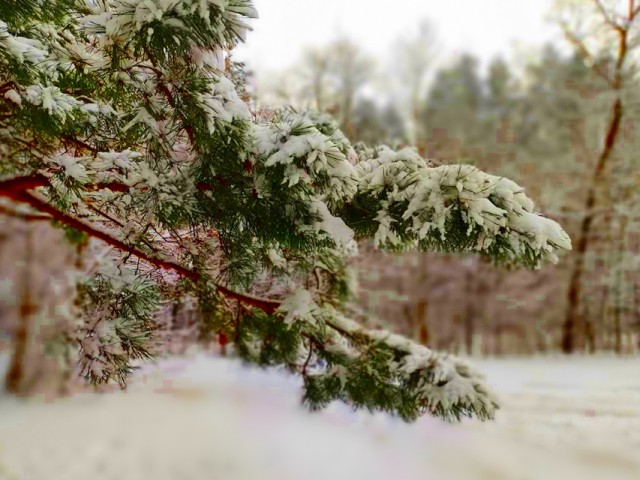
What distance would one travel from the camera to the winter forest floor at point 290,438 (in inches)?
207

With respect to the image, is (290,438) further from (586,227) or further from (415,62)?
(415,62)

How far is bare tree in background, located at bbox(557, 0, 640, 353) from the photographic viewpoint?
400 inches

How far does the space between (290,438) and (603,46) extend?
11.0m

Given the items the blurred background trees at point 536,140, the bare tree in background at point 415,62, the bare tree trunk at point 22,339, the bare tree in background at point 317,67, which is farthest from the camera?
the bare tree in background at point 415,62

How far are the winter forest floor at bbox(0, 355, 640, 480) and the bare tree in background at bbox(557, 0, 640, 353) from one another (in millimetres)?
4471

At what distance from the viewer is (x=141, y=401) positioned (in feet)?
25.3

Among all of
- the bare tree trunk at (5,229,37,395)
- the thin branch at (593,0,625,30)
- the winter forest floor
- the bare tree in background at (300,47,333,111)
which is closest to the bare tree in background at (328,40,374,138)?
the bare tree in background at (300,47,333,111)

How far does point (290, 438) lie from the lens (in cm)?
615

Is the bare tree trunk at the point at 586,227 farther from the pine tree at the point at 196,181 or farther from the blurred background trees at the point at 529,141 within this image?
the pine tree at the point at 196,181

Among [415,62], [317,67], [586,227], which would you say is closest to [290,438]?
[317,67]

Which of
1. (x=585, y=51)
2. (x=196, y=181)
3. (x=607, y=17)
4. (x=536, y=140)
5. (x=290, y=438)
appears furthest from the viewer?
(x=536, y=140)

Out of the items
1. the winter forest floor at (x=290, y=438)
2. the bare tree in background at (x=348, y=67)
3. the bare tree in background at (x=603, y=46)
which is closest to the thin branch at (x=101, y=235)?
the winter forest floor at (x=290, y=438)

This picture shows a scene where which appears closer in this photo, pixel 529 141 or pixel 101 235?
pixel 101 235

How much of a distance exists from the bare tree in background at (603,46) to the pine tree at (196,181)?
32.0 ft
